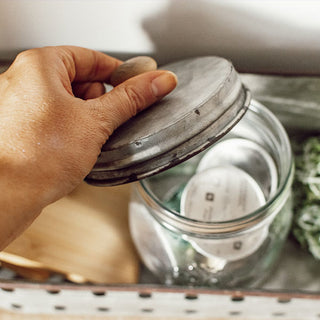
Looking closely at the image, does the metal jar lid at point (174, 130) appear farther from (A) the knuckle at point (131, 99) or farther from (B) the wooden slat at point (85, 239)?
(B) the wooden slat at point (85, 239)

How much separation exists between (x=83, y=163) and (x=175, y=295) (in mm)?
183

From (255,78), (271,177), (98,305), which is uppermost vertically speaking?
(255,78)

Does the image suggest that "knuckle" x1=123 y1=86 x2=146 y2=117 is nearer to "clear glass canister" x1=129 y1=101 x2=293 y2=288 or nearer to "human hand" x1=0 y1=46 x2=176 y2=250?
"human hand" x1=0 y1=46 x2=176 y2=250

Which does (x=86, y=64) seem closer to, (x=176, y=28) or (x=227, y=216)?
(x=176, y=28)

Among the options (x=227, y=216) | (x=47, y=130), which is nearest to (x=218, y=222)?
(x=227, y=216)

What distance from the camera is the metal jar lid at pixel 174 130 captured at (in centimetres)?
29

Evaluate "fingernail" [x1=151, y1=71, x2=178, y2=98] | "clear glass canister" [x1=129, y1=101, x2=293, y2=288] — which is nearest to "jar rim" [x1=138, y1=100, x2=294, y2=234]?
"clear glass canister" [x1=129, y1=101, x2=293, y2=288]

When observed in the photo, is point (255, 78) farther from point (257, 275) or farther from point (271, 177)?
point (257, 275)

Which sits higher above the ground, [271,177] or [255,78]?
[255,78]

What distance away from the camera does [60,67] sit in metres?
0.34

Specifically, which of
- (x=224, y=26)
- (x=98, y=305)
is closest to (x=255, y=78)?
A: (x=224, y=26)

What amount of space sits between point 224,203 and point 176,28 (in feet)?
0.71

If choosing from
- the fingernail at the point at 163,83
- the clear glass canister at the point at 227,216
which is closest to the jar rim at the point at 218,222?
the clear glass canister at the point at 227,216

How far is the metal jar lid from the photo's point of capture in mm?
291
